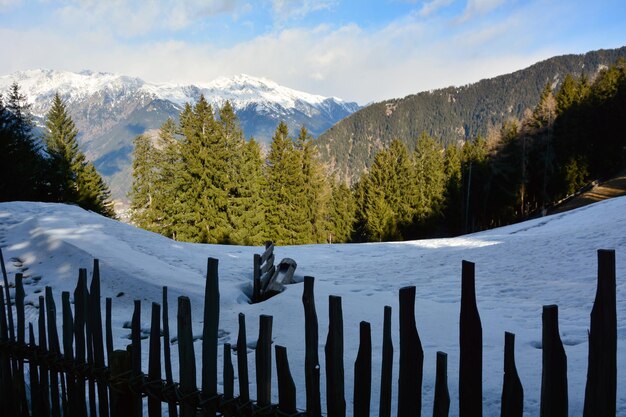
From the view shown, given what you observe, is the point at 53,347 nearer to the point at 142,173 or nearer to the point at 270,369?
the point at 270,369

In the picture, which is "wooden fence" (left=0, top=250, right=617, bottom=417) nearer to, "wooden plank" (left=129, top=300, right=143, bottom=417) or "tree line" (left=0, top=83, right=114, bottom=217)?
"wooden plank" (left=129, top=300, right=143, bottom=417)

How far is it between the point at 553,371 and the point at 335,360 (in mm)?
1004

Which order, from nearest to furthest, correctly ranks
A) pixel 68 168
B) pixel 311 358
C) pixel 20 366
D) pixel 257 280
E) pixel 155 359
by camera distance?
pixel 311 358 < pixel 155 359 < pixel 20 366 < pixel 257 280 < pixel 68 168

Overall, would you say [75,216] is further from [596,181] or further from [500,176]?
[596,181]

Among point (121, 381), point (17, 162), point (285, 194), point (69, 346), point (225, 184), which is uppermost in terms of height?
point (17, 162)

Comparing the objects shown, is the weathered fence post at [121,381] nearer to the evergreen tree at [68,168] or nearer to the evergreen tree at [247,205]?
the evergreen tree at [247,205]

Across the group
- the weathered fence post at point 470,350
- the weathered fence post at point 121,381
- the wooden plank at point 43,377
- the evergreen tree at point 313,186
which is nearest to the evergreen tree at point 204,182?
the evergreen tree at point 313,186

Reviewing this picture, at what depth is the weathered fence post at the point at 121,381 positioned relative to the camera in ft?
9.31

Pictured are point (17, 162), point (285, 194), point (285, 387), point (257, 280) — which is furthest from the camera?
point (285, 194)

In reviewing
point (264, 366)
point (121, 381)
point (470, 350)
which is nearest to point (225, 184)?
point (121, 381)

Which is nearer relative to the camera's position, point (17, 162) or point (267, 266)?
point (267, 266)

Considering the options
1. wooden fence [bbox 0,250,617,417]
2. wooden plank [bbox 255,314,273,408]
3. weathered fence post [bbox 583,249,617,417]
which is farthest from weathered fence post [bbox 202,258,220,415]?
weathered fence post [bbox 583,249,617,417]

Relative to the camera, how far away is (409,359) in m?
1.97

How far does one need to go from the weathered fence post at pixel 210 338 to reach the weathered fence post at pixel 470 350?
1.37 metres
